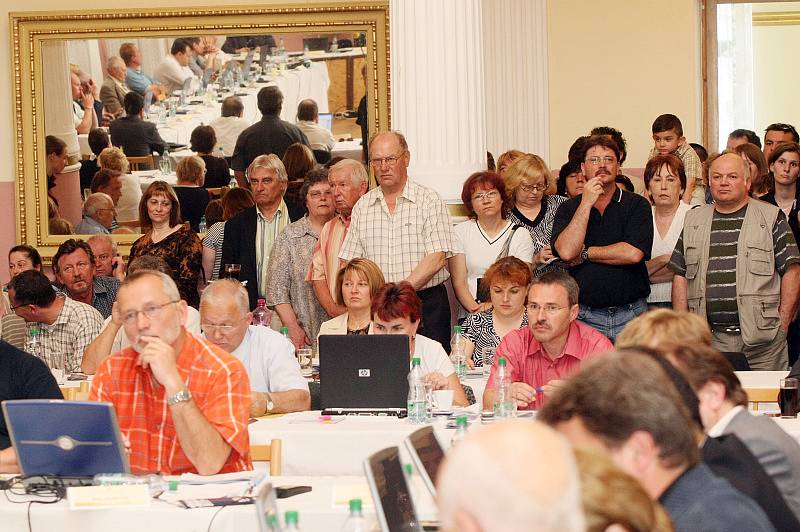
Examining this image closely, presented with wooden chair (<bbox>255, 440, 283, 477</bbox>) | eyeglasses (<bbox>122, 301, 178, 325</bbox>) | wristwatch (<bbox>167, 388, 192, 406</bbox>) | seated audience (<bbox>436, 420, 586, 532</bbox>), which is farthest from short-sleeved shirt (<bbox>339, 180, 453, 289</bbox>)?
seated audience (<bbox>436, 420, 586, 532</bbox>)

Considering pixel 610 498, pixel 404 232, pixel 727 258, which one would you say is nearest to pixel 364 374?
pixel 404 232

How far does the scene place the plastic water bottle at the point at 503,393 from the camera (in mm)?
5383

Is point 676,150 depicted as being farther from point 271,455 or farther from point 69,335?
point 271,455

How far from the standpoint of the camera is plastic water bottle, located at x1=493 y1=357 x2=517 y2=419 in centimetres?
538

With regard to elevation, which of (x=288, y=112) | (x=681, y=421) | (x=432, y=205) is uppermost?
(x=288, y=112)

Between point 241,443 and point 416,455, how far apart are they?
1.26 m

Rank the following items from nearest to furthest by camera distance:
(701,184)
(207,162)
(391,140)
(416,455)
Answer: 1. (416,455)
2. (391,140)
3. (701,184)
4. (207,162)

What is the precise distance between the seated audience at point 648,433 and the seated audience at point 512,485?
24.1 inches

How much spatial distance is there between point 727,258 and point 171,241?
3.54 meters

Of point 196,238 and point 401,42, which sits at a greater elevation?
point 401,42

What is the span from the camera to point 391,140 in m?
7.20

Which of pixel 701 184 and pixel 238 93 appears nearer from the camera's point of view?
pixel 701 184

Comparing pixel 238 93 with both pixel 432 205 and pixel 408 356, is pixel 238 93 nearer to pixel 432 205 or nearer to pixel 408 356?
pixel 432 205

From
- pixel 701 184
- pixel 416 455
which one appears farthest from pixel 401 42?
pixel 416 455
